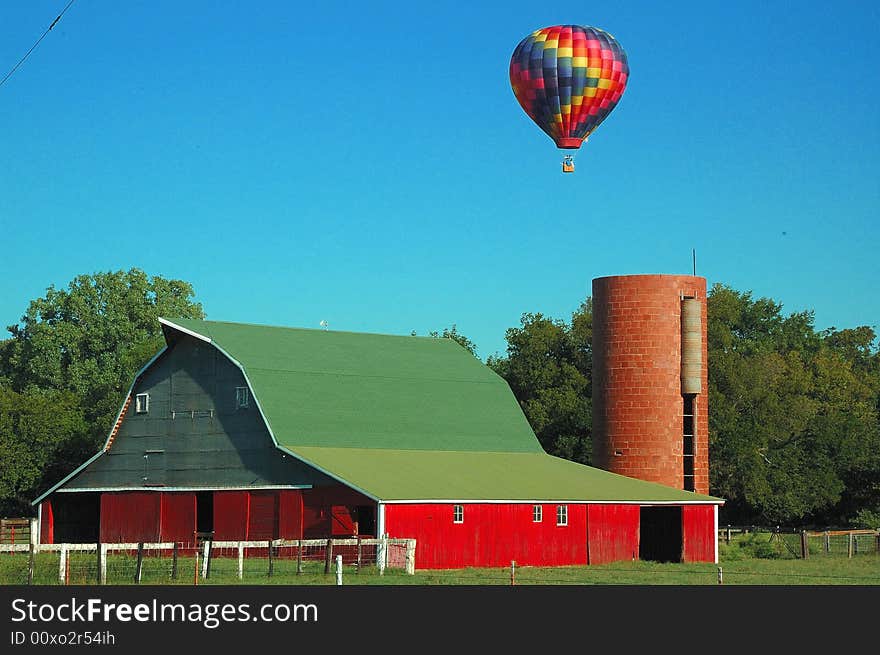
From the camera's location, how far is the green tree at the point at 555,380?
74.9m

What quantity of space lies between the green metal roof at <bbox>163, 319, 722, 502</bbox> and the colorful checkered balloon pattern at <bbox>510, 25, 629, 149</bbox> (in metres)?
10.1

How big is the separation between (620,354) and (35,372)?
54.7m

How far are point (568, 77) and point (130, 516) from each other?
21442 mm

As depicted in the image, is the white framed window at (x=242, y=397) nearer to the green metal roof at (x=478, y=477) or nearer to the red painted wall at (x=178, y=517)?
the green metal roof at (x=478, y=477)

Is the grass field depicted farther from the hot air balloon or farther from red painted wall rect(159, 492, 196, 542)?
the hot air balloon

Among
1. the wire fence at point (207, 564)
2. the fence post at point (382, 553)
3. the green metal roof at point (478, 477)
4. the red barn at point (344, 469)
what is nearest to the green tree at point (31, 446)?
the red barn at point (344, 469)

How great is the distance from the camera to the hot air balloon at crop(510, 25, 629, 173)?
179 ft

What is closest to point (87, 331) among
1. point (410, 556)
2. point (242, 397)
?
point (242, 397)

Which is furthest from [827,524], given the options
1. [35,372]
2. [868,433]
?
[35,372]

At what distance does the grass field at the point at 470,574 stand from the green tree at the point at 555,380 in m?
23.2

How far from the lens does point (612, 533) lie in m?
51.7

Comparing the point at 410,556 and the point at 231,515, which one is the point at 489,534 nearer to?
the point at 410,556

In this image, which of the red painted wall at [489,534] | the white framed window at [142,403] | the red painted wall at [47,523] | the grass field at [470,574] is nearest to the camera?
the grass field at [470,574]
